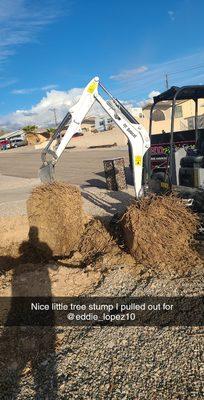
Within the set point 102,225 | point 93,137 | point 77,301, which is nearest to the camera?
point 77,301

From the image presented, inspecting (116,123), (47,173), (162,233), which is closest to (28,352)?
(162,233)

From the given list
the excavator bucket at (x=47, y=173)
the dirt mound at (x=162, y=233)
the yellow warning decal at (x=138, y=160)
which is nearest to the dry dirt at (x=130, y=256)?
the dirt mound at (x=162, y=233)

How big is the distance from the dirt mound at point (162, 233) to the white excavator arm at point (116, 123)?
1.27 m

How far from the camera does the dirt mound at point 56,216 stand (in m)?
9.18

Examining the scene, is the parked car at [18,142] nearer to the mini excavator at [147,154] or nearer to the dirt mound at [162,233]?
the mini excavator at [147,154]

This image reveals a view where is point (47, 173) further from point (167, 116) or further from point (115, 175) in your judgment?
point (167, 116)

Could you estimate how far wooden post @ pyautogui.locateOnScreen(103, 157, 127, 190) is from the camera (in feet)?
45.6

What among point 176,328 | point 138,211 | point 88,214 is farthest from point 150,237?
point 88,214

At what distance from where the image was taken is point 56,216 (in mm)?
9211

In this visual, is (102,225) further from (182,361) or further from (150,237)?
(182,361)

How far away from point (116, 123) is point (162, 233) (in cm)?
277

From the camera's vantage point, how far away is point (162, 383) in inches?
156

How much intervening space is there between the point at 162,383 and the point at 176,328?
0.97m

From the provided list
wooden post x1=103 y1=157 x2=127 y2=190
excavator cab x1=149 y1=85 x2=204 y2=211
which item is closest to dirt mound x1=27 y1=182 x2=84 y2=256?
excavator cab x1=149 y1=85 x2=204 y2=211
